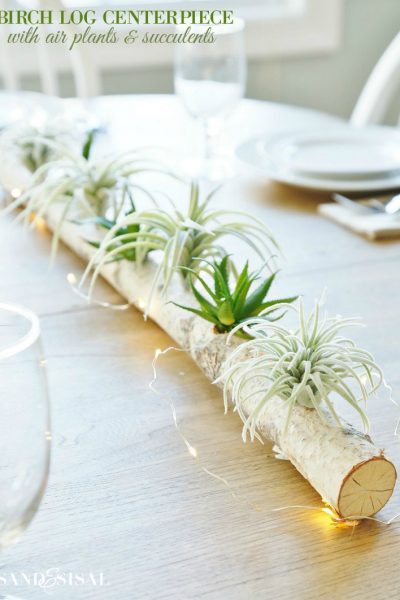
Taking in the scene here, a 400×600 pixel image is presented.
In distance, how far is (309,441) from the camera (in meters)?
0.58

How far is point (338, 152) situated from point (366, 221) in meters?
0.31

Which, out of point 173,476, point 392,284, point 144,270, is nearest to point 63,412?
point 173,476

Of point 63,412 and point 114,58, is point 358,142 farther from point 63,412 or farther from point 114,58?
point 114,58

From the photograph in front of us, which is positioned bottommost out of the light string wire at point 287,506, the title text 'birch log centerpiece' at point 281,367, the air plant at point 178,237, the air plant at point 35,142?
the light string wire at point 287,506

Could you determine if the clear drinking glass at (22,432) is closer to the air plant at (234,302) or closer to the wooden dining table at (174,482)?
the wooden dining table at (174,482)

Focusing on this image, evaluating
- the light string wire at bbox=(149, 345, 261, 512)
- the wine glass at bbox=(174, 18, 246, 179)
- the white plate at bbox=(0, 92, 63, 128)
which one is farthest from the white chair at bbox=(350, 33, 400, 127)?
the light string wire at bbox=(149, 345, 261, 512)

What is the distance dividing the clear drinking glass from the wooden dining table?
9 centimetres

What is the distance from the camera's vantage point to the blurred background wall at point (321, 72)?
288 cm

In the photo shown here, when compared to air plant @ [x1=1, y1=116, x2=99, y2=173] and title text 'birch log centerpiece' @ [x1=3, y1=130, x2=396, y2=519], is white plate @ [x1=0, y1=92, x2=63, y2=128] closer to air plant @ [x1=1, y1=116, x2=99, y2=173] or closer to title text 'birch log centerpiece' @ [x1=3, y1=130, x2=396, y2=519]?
air plant @ [x1=1, y1=116, x2=99, y2=173]

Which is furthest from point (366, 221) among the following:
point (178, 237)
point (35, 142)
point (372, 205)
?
point (35, 142)

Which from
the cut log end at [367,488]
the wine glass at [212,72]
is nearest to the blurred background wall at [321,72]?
the wine glass at [212,72]

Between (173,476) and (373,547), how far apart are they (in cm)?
16

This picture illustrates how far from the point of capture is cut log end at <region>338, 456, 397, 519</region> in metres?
0.54

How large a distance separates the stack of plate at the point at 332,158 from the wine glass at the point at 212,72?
3.7 inches
